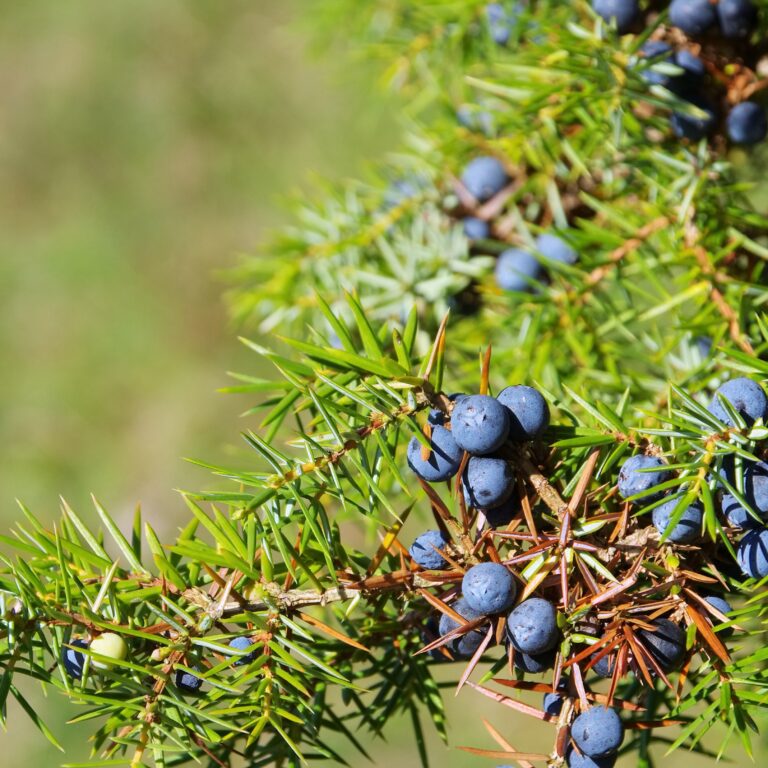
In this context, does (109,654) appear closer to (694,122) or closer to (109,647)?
(109,647)

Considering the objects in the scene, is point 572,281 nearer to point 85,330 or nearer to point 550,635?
point 550,635

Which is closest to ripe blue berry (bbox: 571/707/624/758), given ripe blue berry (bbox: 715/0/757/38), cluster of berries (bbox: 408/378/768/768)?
cluster of berries (bbox: 408/378/768/768)

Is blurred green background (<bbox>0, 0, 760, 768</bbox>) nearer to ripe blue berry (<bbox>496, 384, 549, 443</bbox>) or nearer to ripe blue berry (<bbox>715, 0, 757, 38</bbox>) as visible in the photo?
ripe blue berry (<bbox>715, 0, 757, 38</bbox>)

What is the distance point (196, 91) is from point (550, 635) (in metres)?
3.57

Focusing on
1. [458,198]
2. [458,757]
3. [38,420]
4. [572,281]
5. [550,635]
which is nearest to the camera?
[550,635]

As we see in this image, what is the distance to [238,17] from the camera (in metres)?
3.62

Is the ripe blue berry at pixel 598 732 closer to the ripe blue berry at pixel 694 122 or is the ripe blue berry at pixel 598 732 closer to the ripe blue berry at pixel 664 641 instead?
the ripe blue berry at pixel 664 641

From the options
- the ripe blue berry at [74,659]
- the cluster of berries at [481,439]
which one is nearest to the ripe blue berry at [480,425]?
the cluster of berries at [481,439]

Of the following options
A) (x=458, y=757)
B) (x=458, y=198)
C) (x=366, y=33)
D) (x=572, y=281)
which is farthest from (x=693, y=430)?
(x=458, y=757)

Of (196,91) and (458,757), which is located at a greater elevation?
(196,91)

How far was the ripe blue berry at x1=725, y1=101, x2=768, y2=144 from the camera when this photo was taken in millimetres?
634

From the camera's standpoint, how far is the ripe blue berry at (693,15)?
604mm

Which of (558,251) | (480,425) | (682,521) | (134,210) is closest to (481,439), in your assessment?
(480,425)

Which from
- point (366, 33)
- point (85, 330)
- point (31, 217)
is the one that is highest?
point (366, 33)
